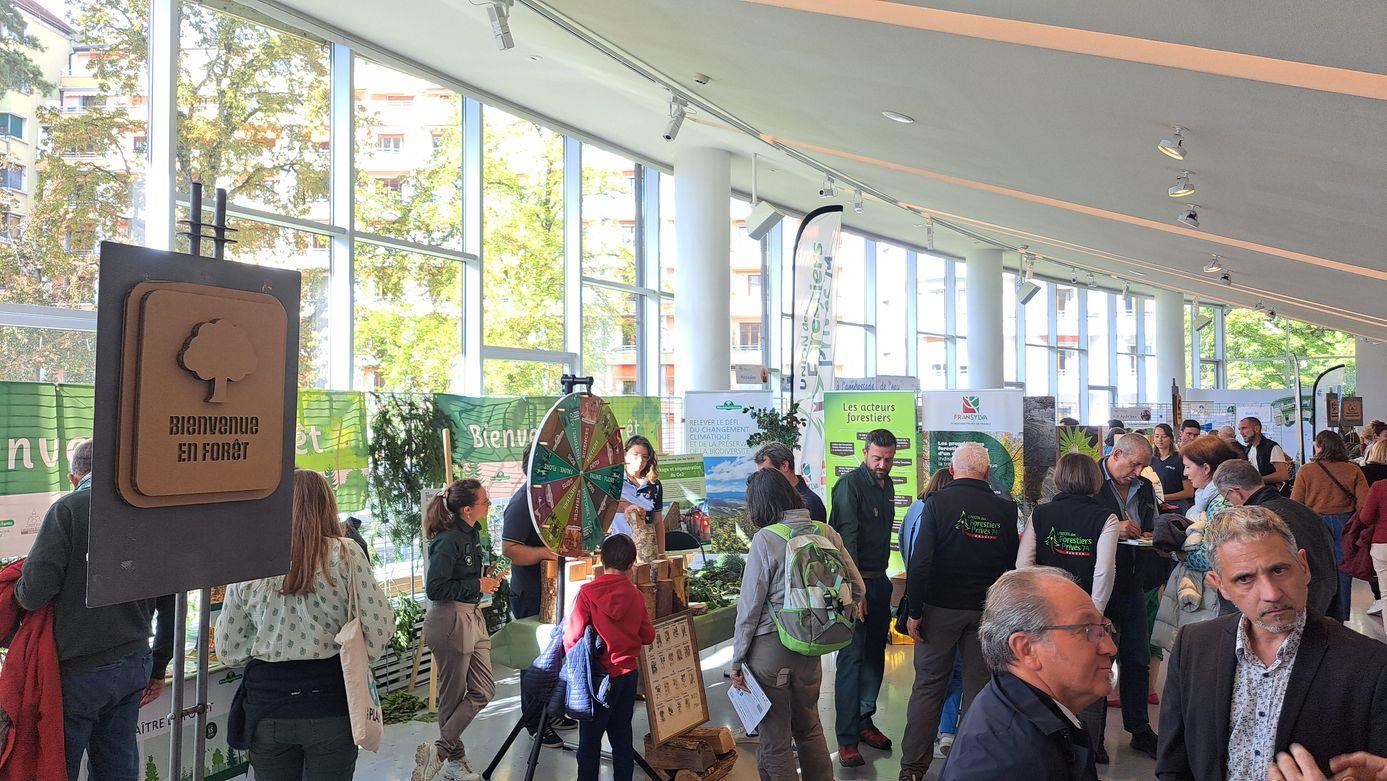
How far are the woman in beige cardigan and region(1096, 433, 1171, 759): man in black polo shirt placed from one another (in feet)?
10.2

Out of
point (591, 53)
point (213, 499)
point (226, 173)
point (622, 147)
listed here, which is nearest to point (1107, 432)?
point (622, 147)

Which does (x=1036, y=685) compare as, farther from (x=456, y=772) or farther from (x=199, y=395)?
(x=456, y=772)

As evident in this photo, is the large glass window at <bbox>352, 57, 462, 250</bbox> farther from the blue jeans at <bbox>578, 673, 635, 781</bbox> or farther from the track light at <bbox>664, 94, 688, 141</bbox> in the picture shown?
the blue jeans at <bbox>578, 673, 635, 781</bbox>

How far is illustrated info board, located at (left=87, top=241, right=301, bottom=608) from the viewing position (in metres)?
1.82

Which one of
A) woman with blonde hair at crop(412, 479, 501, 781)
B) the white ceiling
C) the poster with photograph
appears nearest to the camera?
the white ceiling

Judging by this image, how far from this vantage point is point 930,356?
60.5 ft

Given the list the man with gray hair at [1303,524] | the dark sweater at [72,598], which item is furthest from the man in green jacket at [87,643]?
the man with gray hair at [1303,524]

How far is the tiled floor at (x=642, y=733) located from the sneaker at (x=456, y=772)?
0.67 ft

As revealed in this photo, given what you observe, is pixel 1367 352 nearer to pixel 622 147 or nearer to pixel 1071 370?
pixel 1071 370

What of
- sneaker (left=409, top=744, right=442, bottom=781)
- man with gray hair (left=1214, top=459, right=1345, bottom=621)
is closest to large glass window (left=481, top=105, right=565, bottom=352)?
sneaker (left=409, top=744, right=442, bottom=781)

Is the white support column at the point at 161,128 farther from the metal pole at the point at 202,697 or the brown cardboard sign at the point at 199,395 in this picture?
the brown cardboard sign at the point at 199,395

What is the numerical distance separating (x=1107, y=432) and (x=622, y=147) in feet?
21.5

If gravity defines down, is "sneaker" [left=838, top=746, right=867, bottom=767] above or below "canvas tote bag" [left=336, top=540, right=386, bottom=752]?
below

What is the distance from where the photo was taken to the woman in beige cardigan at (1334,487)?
7.44 meters
